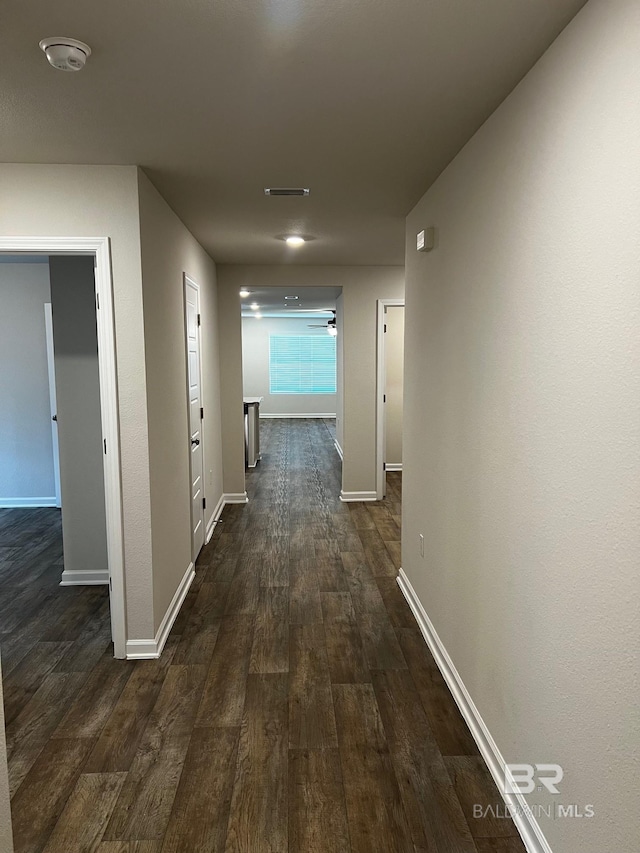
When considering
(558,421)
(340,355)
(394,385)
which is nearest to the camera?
(558,421)

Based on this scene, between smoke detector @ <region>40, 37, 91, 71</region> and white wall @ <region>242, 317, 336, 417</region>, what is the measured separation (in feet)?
39.2

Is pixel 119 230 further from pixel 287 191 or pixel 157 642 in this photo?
pixel 157 642

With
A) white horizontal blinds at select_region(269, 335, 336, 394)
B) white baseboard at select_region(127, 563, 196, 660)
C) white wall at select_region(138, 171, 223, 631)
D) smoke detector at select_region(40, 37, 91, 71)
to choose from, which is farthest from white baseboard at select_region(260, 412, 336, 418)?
smoke detector at select_region(40, 37, 91, 71)

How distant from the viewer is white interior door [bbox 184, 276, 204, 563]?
424 centimetres

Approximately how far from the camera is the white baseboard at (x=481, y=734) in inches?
71.5

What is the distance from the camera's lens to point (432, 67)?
1839 millimetres

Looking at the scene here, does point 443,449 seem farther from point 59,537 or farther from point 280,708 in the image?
point 59,537

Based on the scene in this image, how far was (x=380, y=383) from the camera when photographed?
6.22 m

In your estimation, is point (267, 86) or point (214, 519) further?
point (214, 519)

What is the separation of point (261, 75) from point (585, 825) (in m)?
2.33

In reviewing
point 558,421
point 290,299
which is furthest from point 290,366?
point 558,421

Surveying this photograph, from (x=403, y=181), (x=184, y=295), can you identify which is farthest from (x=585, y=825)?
(x=184, y=295)

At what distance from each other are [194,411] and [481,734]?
3.01m

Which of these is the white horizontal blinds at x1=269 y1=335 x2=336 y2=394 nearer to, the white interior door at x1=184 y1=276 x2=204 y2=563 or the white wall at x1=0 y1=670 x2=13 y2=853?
the white interior door at x1=184 y1=276 x2=204 y2=563
